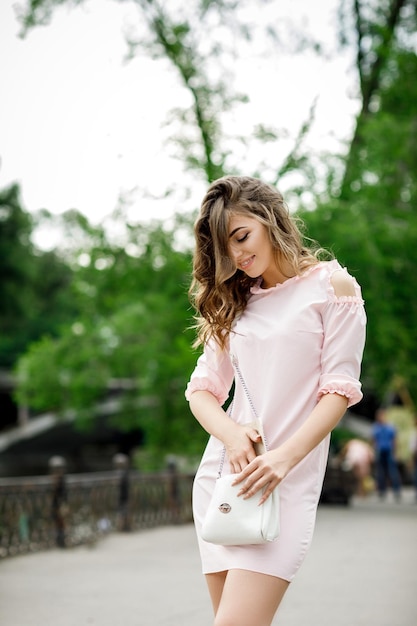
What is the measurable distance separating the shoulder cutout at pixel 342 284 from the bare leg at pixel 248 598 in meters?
0.86

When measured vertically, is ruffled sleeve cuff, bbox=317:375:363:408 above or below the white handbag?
above

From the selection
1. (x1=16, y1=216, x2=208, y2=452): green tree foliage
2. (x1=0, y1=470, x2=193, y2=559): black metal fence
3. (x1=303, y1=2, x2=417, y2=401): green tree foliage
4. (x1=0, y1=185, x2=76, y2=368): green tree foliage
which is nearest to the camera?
(x1=0, y1=470, x2=193, y2=559): black metal fence

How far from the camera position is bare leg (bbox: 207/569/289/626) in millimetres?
2695

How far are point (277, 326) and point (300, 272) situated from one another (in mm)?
216

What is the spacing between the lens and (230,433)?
2.92 m

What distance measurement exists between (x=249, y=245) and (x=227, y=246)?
0.07 metres

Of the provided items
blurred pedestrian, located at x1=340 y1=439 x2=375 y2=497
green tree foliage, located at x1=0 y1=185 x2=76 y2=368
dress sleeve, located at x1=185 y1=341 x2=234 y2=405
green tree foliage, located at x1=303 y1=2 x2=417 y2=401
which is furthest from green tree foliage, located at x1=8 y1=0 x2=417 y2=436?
green tree foliage, located at x1=0 y1=185 x2=76 y2=368

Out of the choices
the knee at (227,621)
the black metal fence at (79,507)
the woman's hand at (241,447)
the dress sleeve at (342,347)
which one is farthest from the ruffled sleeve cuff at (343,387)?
the black metal fence at (79,507)

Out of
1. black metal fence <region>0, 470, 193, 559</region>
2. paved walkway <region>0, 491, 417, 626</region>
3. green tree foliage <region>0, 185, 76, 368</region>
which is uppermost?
paved walkway <region>0, 491, 417, 626</region>

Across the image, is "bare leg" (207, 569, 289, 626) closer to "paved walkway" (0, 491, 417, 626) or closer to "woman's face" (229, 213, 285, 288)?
"woman's face" (229, 213, 285, 288)

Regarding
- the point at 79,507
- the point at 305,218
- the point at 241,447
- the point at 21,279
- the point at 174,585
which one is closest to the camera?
the point at 241,447

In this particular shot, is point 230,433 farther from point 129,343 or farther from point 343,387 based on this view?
point 129,343

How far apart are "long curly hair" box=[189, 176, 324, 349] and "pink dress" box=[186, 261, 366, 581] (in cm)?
7

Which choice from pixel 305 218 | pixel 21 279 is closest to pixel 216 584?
pixel 305 218
